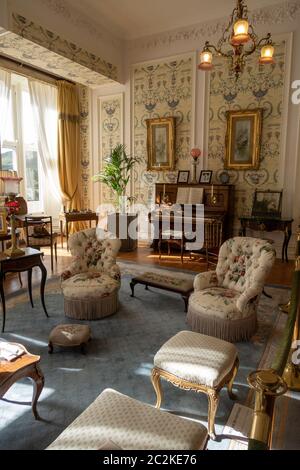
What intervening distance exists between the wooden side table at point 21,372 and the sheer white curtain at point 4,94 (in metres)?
5.63

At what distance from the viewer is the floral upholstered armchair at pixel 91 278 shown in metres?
3.38

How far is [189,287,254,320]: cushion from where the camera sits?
2.87 meters

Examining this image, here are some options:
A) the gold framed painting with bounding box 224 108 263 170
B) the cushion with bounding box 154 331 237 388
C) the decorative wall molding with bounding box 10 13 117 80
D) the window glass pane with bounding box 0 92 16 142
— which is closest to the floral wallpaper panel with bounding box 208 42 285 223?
the gold framed painting with bounding box 224 108 263 170

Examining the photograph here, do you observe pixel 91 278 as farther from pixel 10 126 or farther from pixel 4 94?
pixel 10 126

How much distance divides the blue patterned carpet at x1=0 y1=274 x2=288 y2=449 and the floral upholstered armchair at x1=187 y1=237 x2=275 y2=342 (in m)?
0.22

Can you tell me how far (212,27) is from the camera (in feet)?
19.6

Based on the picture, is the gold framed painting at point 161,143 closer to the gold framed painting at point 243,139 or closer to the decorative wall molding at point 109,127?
the decorative wall molding at point 109,127

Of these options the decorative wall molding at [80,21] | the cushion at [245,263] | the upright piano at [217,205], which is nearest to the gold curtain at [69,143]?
the decorative wall molding at [80,21]

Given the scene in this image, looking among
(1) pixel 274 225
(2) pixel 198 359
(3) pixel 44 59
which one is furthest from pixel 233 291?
(3) pixel 44 59

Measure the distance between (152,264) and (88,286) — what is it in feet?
7.42

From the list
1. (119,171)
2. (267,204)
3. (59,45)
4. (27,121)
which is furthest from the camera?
(27,121)

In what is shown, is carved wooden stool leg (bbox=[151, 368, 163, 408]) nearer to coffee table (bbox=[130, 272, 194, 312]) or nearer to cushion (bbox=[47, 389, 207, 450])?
cushion (bbox=[47, 389, 207, 450])
